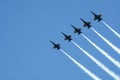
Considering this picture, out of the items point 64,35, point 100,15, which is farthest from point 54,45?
point 100,15

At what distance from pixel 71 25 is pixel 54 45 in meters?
8.05

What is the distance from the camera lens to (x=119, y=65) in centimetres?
16338

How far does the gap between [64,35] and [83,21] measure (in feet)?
22.2

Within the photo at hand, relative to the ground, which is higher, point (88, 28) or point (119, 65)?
point (88, 28)

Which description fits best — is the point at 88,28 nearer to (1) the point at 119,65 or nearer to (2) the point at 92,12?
(2) the point at 92,12

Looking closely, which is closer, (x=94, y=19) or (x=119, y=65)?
(x=119, y=65)

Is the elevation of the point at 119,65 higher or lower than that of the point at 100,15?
lower

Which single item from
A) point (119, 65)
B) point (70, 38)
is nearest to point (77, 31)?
point (70, 38)

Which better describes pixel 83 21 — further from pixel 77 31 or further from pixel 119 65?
pixel 119 65

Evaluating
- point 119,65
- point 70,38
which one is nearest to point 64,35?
point 70,38

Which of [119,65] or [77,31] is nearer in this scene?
[119,65]

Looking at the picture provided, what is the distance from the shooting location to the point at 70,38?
180625 millimetres

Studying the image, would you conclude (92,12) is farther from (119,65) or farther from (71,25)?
(119,65)

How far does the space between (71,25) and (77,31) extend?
3.03 metres
